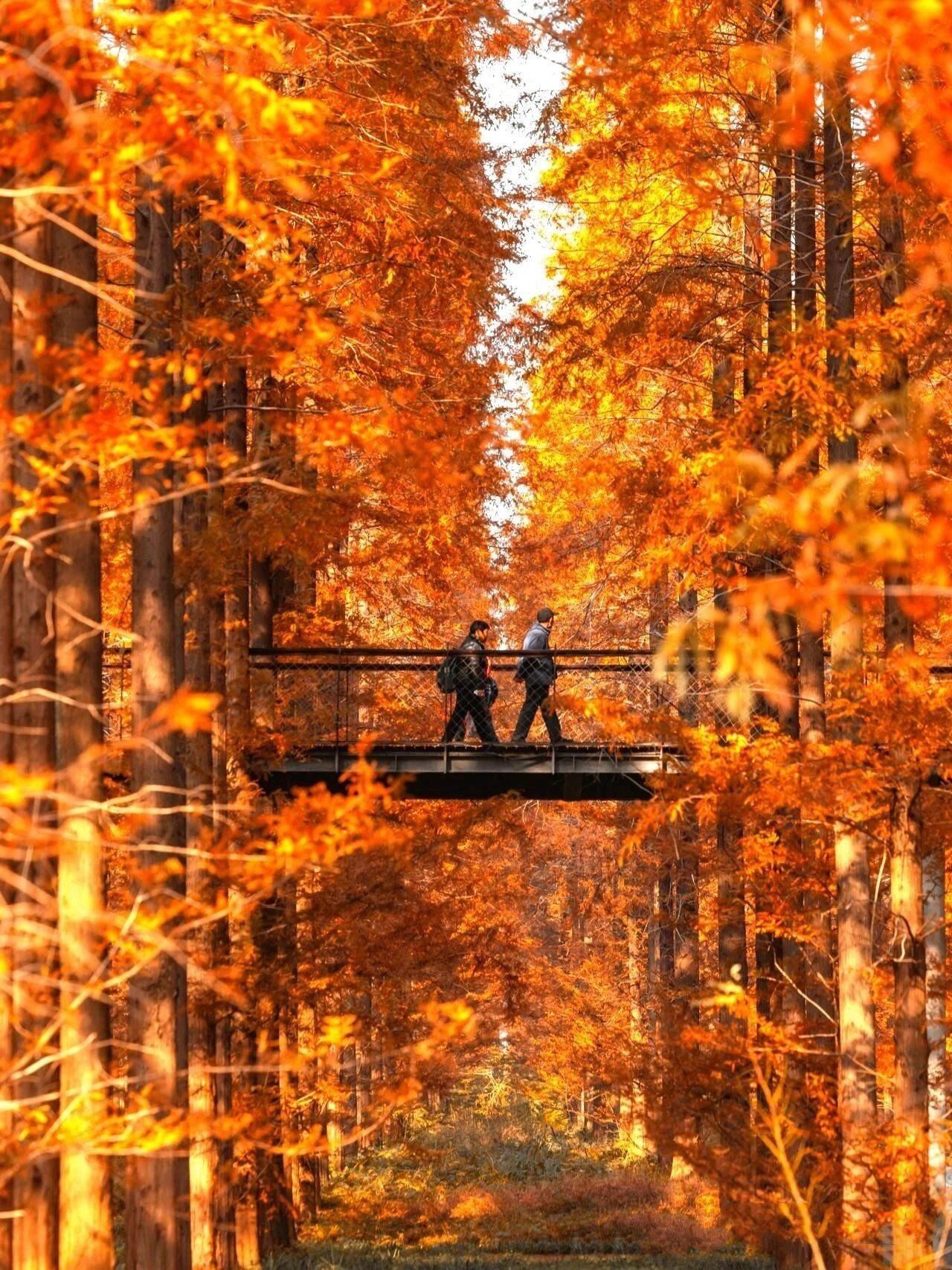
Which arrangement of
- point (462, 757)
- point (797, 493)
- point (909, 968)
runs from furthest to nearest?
point (462, 757)
point (909, 968)
point (797, 493)

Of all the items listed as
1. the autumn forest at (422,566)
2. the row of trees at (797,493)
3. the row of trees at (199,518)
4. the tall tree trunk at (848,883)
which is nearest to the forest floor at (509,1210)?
the autumn forest at (422,566)

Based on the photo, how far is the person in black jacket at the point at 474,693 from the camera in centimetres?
1512

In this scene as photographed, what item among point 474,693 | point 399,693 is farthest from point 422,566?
point 399,693

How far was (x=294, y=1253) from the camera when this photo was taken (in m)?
16.4

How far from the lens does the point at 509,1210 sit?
2252cm

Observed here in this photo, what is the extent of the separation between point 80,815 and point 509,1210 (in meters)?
17.5

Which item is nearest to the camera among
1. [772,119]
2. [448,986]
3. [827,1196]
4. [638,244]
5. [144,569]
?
[144,569]

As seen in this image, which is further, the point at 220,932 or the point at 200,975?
the point at 220,932

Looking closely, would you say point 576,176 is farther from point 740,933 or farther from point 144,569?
point 740,933

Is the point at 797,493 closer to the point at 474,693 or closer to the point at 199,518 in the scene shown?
the point at 199,518

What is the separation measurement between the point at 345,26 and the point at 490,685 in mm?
7140

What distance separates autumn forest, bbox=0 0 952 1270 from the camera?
6.04 m

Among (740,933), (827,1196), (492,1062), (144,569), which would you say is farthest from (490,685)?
(492,1062)

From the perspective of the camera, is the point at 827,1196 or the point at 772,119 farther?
the point at 827,1196
